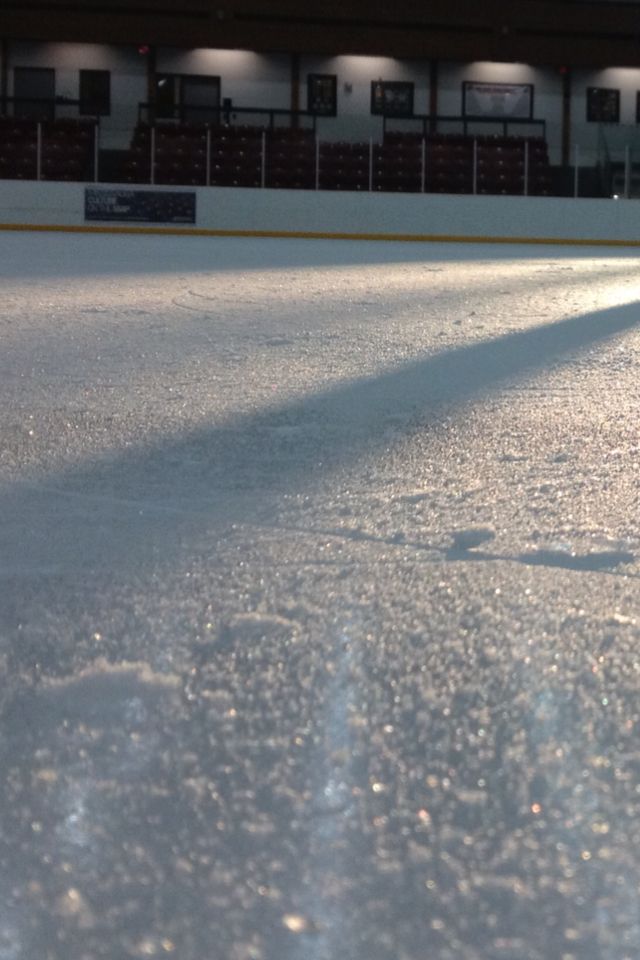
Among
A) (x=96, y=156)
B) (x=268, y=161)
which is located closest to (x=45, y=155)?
(x=96, y=156)

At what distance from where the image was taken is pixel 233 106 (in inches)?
856

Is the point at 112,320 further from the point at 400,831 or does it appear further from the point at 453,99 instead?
the point at 453,99

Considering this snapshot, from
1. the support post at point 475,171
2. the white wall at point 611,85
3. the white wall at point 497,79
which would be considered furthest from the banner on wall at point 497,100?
the support post at point 475,171

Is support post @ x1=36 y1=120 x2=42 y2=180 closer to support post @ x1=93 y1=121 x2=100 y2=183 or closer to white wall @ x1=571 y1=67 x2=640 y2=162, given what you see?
support post @ x1=93 y1=121 x2=100 y2=183

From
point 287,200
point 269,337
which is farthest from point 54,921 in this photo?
point 287,200

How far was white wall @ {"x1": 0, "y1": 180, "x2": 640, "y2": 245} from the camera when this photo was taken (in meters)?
16.8

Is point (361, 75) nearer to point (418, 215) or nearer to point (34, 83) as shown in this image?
point (34, 83)

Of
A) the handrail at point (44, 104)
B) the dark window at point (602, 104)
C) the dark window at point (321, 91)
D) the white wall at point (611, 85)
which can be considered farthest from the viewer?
the dark window at point (602, 104)

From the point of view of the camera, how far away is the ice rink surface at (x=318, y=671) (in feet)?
3.05

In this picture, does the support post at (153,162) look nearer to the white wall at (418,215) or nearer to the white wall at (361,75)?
the white wall at (418,215)

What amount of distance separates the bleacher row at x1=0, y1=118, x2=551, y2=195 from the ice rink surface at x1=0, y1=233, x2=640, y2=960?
1437cm

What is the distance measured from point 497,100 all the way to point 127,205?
892 centimetres

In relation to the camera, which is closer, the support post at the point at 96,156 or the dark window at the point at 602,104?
the support post at the point at 96,156

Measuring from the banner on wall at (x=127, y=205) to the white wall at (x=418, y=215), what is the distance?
21.6 inches
